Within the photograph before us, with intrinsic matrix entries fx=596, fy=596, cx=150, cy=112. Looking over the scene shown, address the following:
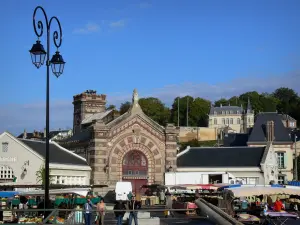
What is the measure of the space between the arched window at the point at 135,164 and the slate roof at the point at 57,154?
409cm

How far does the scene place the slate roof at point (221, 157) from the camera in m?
62.1

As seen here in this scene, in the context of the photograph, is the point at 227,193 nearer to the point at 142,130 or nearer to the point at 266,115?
the point at 142,130

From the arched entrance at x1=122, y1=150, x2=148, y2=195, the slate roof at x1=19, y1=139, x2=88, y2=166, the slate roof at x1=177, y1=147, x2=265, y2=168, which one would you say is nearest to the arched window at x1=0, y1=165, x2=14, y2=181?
the slate roof at x1=19, y1=139, x2=88, y2=166

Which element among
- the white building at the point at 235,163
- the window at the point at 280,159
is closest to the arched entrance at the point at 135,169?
the white building at the point at 235,163

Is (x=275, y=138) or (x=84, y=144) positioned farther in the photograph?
(x=275, y=138)

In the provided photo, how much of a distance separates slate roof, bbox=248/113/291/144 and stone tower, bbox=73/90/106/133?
43642mm

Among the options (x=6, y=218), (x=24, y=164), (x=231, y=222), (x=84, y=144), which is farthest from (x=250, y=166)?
(x=231, y=222)

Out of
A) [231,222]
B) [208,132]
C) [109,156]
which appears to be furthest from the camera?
[208,132]

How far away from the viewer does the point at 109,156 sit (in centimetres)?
5900

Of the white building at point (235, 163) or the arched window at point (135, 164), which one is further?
the white building at point (235, 163)

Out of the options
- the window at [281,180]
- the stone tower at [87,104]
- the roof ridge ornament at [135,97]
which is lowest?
the window at [281,180]

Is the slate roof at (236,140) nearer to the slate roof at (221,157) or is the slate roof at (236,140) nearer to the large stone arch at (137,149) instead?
the slate roof at (221,157)

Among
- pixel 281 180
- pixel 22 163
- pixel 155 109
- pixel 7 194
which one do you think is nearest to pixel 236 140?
pixel 281 180

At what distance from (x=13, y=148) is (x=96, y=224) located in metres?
31.1
